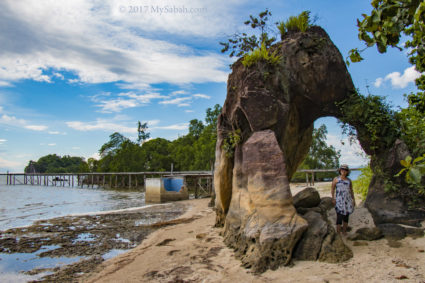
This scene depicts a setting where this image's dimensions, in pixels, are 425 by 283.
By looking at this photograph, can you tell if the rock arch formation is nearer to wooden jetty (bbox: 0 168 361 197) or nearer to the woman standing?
the woman standing

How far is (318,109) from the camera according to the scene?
8.51 m

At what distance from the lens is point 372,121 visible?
747 centimetres

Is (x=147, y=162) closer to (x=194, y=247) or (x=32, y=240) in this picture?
(x=32, y=240)

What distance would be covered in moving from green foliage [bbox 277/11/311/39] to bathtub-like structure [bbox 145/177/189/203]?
17133 mm

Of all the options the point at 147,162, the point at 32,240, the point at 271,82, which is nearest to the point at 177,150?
the point at 147,162

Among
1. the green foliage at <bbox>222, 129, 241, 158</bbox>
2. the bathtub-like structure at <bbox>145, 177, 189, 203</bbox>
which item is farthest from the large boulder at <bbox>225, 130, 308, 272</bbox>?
the bathtub-like structure at <bbox>145, 177, 189, 203</bbox>

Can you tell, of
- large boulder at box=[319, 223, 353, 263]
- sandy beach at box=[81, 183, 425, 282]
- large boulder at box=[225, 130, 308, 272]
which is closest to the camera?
sandy beach at box=[81, 183, 425, 282]

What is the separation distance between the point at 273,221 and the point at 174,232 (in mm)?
4860

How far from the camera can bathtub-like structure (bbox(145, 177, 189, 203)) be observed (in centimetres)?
2297

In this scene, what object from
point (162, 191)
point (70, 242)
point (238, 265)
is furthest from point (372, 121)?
point (162, 191)

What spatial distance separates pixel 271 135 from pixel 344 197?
2.04 m

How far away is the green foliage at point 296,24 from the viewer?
7.99 m

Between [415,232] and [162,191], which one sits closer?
[415,232]

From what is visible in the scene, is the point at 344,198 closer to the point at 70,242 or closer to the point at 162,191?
the point at 70,242
